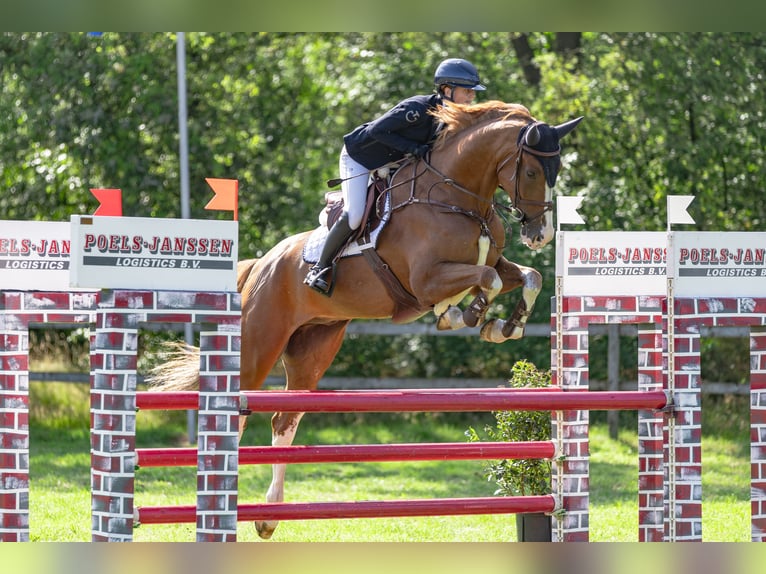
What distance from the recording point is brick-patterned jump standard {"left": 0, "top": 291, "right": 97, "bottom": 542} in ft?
12.8

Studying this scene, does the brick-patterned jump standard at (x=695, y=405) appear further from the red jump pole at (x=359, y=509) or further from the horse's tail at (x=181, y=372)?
the horse's tail at (x=181, y=372)

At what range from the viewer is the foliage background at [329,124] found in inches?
381

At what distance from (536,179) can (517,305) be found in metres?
0.52

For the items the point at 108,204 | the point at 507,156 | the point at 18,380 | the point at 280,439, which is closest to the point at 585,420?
the point at 507,156

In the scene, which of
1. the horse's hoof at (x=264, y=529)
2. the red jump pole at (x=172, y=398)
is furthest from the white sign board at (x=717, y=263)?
the horse's hoof at (x=264, y=529)

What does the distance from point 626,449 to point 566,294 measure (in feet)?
15.0

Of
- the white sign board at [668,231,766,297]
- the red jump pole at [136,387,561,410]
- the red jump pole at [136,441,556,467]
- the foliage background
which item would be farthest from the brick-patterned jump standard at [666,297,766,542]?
the foliage background

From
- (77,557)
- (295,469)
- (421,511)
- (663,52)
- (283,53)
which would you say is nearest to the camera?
(77,557)

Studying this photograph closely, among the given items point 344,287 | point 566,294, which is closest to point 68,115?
point 344,287

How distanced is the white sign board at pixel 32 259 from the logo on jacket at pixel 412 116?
144cm

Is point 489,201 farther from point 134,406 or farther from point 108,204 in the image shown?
point 134,406

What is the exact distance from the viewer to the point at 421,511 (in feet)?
13.5

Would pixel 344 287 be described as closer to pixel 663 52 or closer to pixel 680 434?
pixel 680 434

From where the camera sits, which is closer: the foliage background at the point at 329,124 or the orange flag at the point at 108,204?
the orange flag at the point at 108,204
